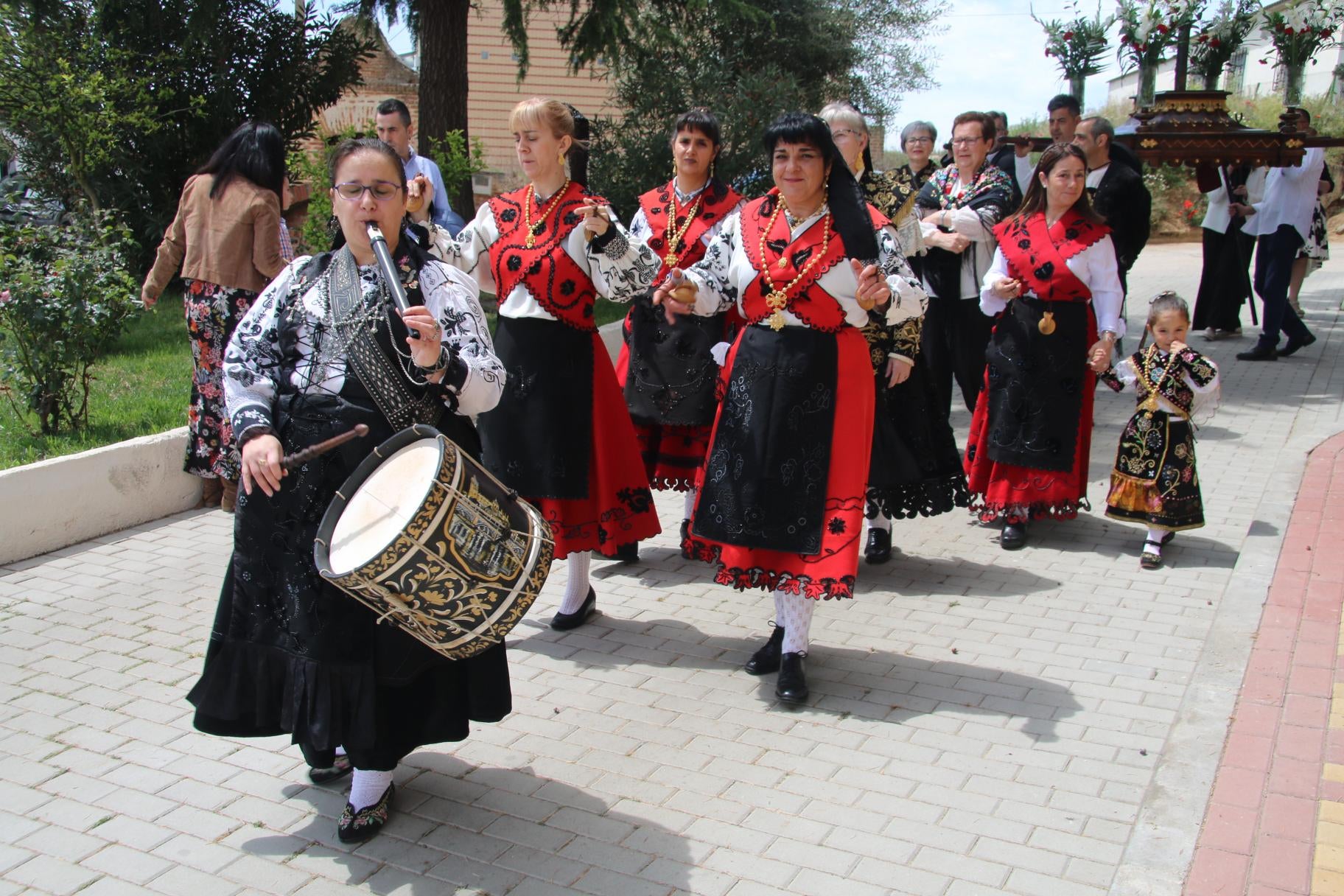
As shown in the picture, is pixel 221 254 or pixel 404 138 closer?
pixel 221 254

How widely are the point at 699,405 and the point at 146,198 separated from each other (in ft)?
33.4

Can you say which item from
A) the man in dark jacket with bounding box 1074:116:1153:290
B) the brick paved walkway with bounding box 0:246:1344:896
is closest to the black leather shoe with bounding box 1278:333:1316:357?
the man in dark jacket with bounding box 1074:116:1153:290

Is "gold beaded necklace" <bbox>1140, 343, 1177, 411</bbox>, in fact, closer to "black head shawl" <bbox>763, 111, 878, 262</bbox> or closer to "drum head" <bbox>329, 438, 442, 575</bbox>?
"black head shawl" <bbox>763, 111, 878, 262</bbox>

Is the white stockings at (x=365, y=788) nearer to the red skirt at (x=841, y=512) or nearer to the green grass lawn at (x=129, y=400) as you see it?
the red skirt at (x=841, y=512)

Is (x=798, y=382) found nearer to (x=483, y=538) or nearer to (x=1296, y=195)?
(x=483, y=538)

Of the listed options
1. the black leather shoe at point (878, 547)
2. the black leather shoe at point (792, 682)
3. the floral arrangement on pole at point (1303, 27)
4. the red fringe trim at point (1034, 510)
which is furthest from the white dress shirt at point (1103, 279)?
the floral arrangement on pole at point (1303, 27)

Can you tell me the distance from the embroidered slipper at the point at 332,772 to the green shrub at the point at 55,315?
3.92 m

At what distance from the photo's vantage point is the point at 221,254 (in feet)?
20.3

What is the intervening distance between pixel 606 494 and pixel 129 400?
4.23 metres

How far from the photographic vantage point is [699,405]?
230 inches

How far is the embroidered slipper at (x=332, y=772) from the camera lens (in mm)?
3869

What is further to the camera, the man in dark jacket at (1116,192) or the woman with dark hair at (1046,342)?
the man in dark jacket at (1116,192)

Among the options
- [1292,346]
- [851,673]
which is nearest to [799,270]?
[851,673]

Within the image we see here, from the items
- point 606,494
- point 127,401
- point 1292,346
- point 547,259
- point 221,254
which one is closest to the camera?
point 547,259
